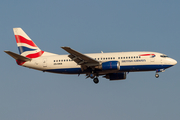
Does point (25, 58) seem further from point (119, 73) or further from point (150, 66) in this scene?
point (150, 66)

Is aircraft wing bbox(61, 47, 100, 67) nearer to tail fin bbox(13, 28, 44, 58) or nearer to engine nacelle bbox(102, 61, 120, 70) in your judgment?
engine nacelle bbox(102, 61, 120, 70)

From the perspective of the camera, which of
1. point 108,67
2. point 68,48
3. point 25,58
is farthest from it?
point 25,58

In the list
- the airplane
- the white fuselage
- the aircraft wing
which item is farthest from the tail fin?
the aircraft wing

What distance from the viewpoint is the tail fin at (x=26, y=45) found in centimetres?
5294

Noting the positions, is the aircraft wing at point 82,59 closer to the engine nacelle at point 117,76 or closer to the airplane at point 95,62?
the airplane at point 95,62

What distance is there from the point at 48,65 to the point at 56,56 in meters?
2.04

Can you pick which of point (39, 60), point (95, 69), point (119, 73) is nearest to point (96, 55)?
point (95, 69)

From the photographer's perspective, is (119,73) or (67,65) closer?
(67,65)

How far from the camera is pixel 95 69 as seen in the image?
49.8 m

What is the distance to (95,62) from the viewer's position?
48344mm

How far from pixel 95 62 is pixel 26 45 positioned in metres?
13.5

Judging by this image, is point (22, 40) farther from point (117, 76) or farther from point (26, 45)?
point (117, 76)

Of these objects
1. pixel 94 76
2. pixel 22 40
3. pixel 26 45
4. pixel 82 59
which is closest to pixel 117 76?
pixel 94 76

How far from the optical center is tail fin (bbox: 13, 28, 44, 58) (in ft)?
174
